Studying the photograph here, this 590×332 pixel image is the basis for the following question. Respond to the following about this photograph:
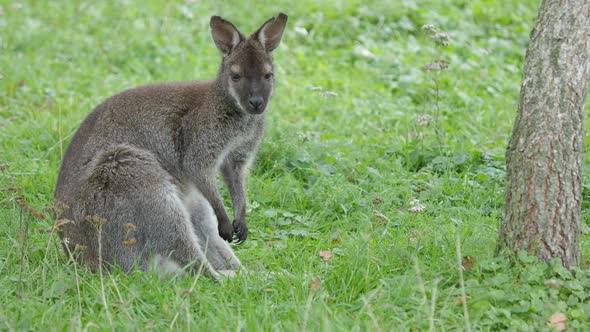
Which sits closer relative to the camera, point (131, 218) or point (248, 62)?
point (131, 218)

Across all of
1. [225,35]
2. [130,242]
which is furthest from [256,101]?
[130,242]

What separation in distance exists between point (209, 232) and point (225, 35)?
1320 millimetres

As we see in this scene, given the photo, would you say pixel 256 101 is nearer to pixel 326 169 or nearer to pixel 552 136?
pixel 326 169

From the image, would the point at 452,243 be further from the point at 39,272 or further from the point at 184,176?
the point at 39,272

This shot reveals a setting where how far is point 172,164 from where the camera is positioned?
5.26 m

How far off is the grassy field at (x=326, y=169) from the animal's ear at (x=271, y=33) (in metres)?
1.17

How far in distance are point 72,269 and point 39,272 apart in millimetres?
195

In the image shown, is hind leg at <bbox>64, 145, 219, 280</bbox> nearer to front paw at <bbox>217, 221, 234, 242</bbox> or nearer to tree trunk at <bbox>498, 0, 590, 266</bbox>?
front paw at <bbox>217, 221, 234, 242</bbox>

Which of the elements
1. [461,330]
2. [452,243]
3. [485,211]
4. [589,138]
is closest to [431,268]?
[452,243]

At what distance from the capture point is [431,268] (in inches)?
178

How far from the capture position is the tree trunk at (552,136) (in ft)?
13.7

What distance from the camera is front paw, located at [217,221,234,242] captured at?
5262 mm

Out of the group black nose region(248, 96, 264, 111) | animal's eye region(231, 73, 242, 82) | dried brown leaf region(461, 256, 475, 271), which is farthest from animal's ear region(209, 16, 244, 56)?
dried brown leaf region(461, 256, 475, 271)

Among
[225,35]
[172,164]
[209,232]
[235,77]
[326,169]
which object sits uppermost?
[225,35]
